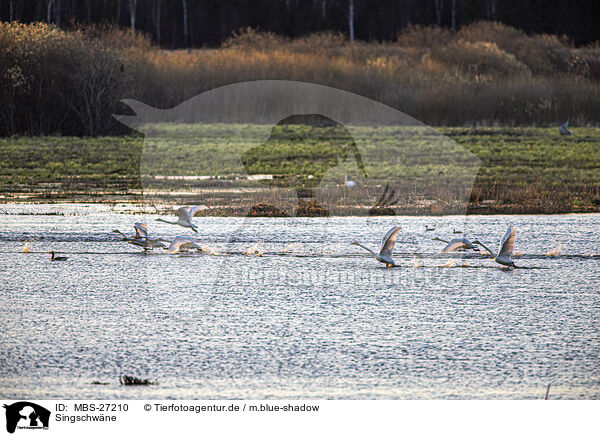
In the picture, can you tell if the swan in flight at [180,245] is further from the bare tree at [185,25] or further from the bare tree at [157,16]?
the bare tree at [185,25]

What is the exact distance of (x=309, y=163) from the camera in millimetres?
15367

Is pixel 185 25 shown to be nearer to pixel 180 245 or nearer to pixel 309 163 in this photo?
pixel 309 163

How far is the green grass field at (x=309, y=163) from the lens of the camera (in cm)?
1162

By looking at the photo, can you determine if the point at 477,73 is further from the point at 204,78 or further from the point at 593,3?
the point at 593,3

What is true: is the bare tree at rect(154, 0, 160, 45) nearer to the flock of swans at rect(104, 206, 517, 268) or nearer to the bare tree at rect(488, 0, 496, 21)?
the bare tree at rect(488, 0, 496, 21)

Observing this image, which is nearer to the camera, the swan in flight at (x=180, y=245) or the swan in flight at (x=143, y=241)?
the swan in flight at (x=180, y=245)

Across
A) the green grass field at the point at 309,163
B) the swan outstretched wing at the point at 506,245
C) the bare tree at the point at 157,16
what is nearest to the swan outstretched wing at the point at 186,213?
the swan outstretched wing at the point at 506,245

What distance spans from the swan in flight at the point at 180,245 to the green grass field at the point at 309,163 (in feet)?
7.95

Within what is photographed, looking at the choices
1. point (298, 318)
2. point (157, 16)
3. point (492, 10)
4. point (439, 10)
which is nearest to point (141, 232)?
point (298, 318)

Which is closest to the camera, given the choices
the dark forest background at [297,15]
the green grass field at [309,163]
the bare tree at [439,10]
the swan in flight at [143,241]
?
the swan in flight at [143,241]

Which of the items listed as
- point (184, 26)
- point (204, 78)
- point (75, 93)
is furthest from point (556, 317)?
point (184, 26)

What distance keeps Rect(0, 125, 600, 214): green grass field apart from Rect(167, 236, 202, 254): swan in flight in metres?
2.42

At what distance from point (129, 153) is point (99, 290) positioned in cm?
1123
